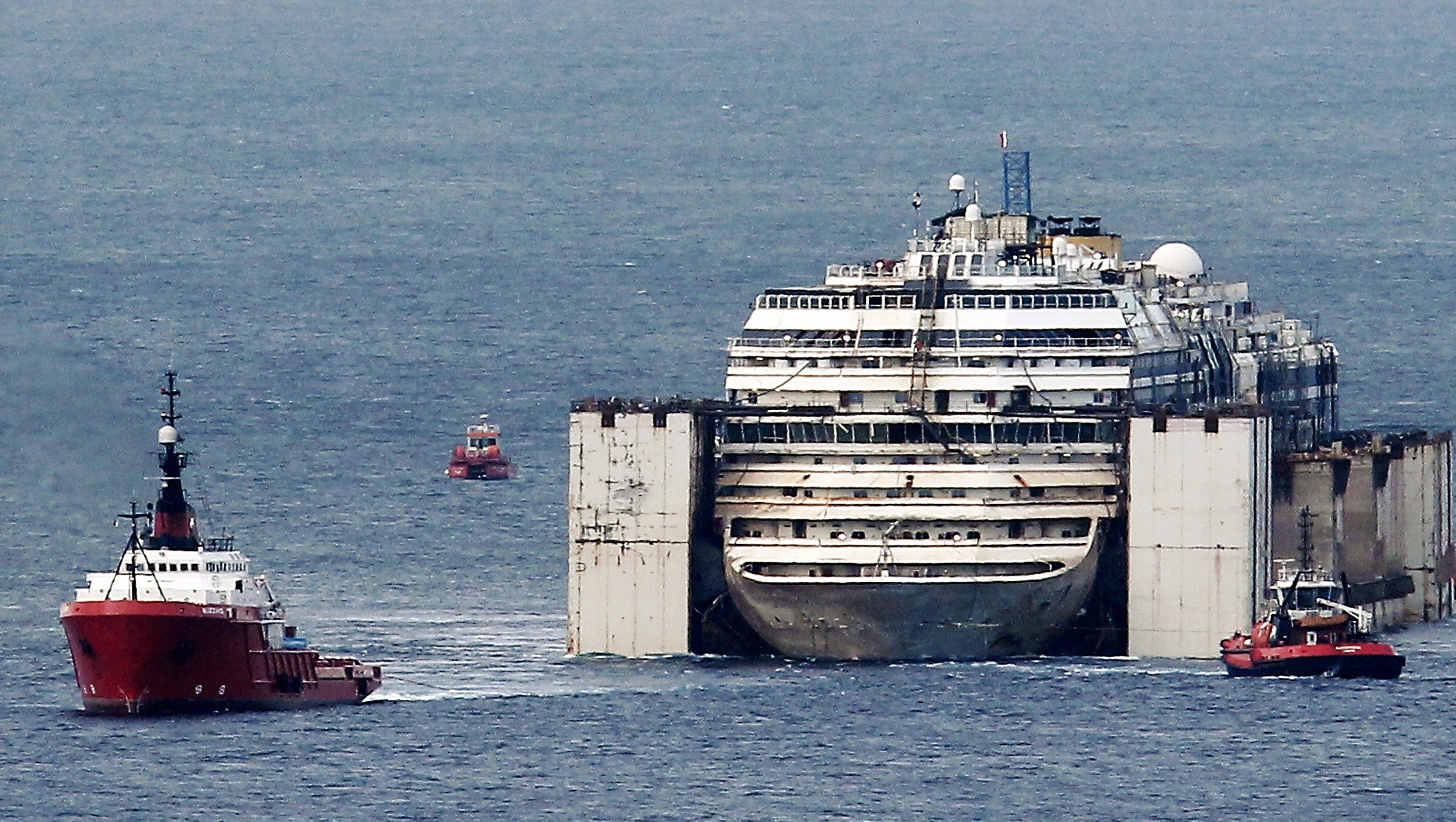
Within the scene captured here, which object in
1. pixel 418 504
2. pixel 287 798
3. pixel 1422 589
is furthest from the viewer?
pixel 418 504

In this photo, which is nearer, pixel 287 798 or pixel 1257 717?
pixel 287 798

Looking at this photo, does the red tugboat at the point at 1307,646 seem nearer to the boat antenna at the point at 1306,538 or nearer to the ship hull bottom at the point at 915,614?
the boat antenna at the point at 1306,538

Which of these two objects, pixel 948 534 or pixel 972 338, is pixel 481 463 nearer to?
pixel 972 338

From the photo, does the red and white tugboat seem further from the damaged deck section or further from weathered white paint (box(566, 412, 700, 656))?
weathered white paint (box(566, 412, 700, 656))

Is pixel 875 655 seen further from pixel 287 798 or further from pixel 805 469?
pixel 287 798

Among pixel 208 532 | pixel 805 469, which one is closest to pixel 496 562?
pixel 208 532

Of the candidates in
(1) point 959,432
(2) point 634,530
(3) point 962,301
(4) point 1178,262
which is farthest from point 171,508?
(4) point 1178,262

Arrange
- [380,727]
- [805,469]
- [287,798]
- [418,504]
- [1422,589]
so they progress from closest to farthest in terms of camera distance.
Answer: [287,798], [380,727], [805,469], [1422,589], [418,504]

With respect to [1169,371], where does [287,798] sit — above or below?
below
